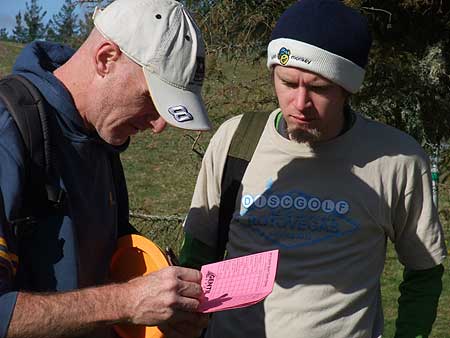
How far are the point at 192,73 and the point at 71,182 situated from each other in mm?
443

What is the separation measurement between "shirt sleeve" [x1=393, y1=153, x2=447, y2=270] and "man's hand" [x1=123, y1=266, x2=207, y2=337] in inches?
32.3

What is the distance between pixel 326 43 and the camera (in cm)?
249

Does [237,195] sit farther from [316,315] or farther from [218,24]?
[218,24]

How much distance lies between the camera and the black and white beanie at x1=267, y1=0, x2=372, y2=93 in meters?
2.47

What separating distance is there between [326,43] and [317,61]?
0.24 ft

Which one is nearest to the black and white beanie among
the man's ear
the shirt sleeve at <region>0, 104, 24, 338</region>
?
the man's ear

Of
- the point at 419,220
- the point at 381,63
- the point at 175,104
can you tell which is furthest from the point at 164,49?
the point at 381,63

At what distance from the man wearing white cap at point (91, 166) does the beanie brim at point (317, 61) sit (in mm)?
343

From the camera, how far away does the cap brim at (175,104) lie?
7.08 feet

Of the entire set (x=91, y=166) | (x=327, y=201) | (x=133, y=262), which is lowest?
(x=133, y=262)

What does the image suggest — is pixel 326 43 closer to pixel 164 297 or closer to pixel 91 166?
pixel 91 166

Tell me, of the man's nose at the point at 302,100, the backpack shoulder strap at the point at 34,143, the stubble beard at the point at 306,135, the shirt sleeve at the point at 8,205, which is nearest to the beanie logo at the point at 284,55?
the man's nose at the point at 302,100

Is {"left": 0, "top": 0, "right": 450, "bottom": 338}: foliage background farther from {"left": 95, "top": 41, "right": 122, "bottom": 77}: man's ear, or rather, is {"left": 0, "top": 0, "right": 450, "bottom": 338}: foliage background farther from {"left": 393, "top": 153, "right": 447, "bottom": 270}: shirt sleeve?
{"left": 95, "top": 41, "right": 122, "bottom": 77}: man's ear

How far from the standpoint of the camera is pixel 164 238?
4.76 metres
